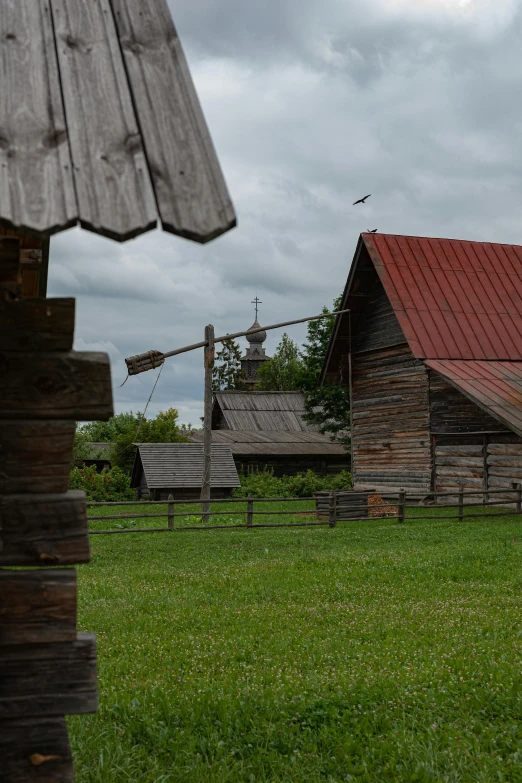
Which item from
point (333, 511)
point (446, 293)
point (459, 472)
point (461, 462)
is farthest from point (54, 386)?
point (446, 293)

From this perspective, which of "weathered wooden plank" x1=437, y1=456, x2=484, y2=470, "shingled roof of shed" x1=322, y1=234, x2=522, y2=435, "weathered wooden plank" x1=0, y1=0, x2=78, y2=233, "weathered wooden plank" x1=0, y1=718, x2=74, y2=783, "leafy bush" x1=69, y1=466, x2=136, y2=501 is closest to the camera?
"weathered wooden plank" x1=0, y1=0, x2=78, y2=233

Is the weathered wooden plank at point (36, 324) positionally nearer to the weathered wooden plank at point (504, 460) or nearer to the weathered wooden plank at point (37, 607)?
the weathered wooden plank at point (37, 607)

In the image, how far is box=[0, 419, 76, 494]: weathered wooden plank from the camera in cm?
321

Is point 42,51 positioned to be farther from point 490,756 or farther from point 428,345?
point 428,345

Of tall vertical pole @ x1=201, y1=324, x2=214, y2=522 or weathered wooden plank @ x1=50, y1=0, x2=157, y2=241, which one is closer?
weathered wooden plank @ x1=50, y1=0, x2=157, y2=241

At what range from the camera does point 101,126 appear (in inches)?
110

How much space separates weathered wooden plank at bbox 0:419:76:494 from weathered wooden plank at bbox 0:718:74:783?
968 mm

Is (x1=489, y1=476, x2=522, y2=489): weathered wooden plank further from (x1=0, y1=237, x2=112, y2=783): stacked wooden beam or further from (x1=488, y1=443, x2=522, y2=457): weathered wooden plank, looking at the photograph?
(x1=0, y1=237, x2=112, y2=783): stacked wooden beam

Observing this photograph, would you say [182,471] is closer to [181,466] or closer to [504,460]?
[181,466]

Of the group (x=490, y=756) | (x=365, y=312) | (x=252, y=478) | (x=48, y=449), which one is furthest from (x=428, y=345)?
(x=48, y=449)

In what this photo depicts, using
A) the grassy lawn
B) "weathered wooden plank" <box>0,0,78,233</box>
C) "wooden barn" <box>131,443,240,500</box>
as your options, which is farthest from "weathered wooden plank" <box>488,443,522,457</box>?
"weathered wooden plank" <box>0,0,78,233</box>

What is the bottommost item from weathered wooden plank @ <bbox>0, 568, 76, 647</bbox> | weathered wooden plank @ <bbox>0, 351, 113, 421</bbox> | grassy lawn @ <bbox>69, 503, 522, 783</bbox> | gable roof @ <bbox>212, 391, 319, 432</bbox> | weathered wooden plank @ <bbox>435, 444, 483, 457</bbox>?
grassy lawn @ <bbox>69, 503, 522, 783</bbox>

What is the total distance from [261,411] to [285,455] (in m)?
9.61

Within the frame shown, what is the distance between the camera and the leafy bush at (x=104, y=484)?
126 ft
